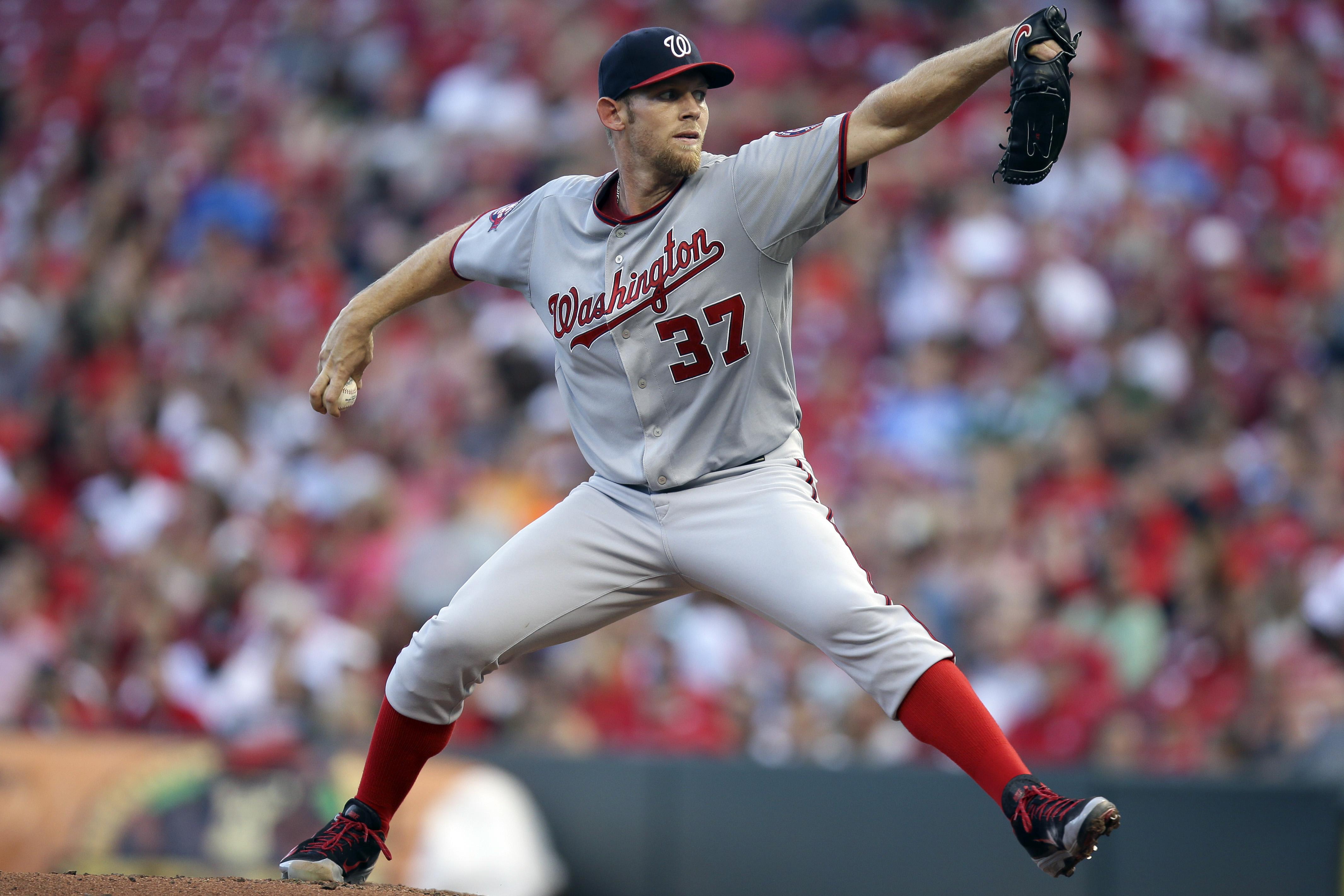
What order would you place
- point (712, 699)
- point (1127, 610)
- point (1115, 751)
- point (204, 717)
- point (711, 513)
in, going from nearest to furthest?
1. point (711, 513)
2. point (1115, 751)
3. point (1127, 610)
4. point (712, 699)
5. point (204, 717)

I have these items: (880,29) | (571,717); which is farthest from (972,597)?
(880,29)

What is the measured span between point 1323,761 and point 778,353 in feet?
10.2

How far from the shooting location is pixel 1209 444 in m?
6.42

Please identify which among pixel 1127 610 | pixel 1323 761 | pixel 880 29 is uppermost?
pixel 880 29

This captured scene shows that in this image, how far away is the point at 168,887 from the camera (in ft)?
10.5

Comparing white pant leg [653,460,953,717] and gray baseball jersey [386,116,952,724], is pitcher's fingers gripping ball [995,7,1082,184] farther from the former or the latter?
white pant leg [653,460,953,717]

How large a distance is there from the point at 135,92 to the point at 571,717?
7.39 m

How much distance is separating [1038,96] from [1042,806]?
4.34ft

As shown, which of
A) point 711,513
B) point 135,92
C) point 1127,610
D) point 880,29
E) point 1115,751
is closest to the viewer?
point 711,513

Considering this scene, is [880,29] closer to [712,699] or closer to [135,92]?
[712,699]

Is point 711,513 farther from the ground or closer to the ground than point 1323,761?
farther from the ground

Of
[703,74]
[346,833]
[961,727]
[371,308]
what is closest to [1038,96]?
[703,74]

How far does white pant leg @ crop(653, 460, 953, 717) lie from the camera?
2.88m

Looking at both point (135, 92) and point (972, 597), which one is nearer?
point (972, 597)
